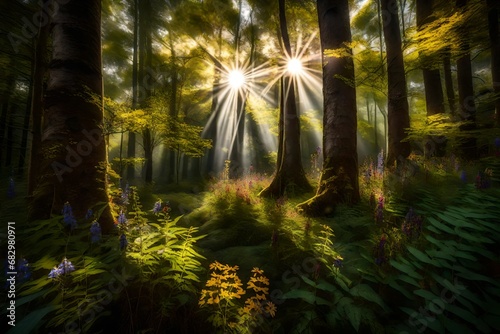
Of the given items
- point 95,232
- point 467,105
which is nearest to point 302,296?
point 95,232

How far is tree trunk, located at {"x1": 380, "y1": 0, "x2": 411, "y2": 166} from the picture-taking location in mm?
6012

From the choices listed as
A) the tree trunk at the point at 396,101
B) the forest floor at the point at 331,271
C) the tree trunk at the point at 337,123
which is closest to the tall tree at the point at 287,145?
the tree trunk at the point at 337,123

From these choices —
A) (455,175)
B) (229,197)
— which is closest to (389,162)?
(455,175)

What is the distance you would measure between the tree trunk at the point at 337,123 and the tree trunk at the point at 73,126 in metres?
3.67

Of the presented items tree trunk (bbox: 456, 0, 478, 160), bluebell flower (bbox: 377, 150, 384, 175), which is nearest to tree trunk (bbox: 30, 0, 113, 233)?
bluebell flower (bbox: 377, 150, 384, 175)

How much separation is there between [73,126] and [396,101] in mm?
7296

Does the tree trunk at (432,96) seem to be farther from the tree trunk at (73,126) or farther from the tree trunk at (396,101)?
the tree trunk at (73,126)

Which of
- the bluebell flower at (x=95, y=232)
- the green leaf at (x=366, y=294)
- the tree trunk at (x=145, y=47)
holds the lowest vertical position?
the green leaf at (x=366, y=294)

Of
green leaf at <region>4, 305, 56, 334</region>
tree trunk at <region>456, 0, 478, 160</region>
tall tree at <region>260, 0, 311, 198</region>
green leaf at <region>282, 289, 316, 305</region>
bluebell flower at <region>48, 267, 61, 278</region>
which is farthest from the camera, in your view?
tall tree at <region>260, 0, 311, 198</region>

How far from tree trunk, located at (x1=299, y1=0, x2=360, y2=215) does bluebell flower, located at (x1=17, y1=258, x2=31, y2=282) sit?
3958 millimetres

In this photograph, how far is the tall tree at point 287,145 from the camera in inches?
247

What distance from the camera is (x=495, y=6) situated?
3.43 meters

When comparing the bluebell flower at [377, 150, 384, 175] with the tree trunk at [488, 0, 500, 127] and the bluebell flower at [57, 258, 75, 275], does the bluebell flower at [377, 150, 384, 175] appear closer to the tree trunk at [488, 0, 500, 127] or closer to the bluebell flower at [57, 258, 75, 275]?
the tree trunk at [488, 0, 500, 127]

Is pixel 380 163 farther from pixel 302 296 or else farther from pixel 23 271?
pixel 23 271
